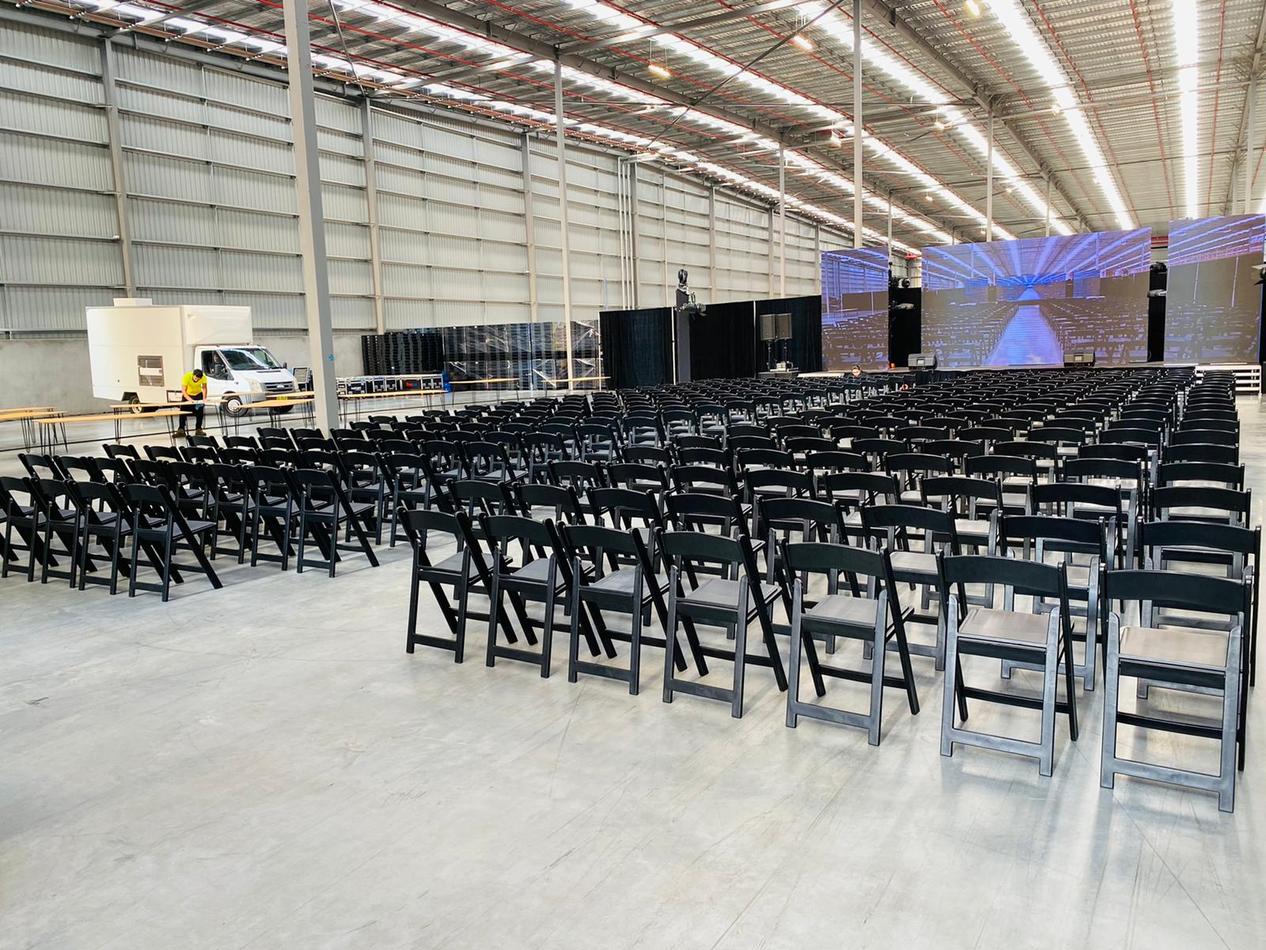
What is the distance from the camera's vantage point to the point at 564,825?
2936 millimetres

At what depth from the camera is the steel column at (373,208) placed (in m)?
24.7

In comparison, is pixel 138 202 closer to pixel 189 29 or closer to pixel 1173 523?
pixel 189 29

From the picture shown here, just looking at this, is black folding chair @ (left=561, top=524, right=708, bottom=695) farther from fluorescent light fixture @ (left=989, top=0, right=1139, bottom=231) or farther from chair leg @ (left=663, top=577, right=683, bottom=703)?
fluorescent light fixture @ (left=989, top=0, right=1139, bottom=231)

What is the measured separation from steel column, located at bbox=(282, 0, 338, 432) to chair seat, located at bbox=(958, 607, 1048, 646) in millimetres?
10126

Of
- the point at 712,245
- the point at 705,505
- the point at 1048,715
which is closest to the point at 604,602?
the point at 705,505

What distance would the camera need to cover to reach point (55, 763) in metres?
3.55

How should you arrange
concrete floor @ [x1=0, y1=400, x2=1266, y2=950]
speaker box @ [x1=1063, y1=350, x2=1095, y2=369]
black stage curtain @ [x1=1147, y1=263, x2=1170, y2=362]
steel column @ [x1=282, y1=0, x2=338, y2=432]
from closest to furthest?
concrete floor @ [x1=0, y1=400, x2=1266, y2=950] → steel column @ [x1=282, y1=0, x2=338, y2=432] → speaker box @ [x1=1063, y1=350, x2=1095, y2=369] → black stage curtain @ [x1=1147, y1=263, x2=1170, y2=362]

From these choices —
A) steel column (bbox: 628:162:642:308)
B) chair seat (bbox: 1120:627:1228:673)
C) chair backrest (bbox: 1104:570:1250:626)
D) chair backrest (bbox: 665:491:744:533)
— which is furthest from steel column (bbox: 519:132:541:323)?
chair backrest (bbox: 1104:570:1250:626)

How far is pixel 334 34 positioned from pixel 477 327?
775 centimetres

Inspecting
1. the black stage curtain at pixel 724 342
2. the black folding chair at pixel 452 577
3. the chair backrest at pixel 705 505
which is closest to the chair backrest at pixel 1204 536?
the chair backrest at pixel 705 505

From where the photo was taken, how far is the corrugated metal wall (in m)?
19.0

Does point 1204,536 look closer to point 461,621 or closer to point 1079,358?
point 461,621

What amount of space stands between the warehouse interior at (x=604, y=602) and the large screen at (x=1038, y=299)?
0.15 m

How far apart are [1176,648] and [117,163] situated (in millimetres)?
22707
